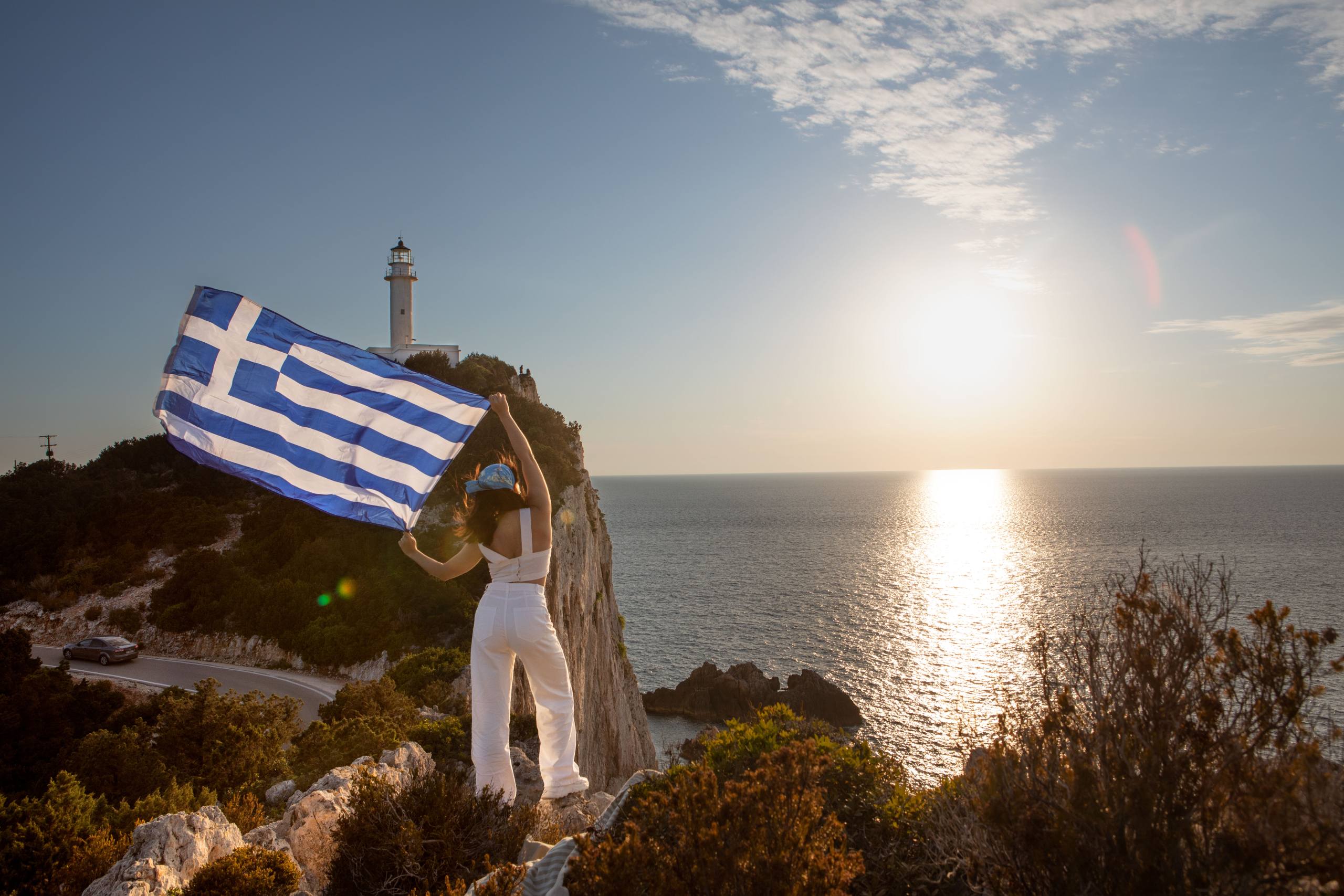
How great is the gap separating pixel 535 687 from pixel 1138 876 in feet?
12.9

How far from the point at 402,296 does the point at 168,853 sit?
164 feet

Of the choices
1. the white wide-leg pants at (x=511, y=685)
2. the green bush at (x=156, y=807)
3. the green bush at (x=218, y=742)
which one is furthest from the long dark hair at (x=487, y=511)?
the green bush at (x=218, y=742)

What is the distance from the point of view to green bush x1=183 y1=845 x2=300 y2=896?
4387 mm

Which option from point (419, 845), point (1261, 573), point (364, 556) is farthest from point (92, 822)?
point (1261, 573)

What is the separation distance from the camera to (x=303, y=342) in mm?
6363

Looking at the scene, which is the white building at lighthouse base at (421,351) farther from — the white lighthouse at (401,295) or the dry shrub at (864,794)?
the dry shrub at (864,794)

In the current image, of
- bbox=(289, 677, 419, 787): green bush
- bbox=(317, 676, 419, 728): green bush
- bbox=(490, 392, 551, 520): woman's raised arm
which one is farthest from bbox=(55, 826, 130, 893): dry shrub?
bbox=(317, 676, 419, 728): green bush

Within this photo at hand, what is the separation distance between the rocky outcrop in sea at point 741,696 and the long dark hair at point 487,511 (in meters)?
36.2

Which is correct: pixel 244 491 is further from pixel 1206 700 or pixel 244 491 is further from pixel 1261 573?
pixel 1261 573

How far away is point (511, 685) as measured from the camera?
561 cm

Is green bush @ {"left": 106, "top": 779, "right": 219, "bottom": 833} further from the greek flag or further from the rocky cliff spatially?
the rocky cliff

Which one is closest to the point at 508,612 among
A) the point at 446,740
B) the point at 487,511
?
the point at 487,511

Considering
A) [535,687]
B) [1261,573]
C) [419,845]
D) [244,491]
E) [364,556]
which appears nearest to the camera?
[419,845]

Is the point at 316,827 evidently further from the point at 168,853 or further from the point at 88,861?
the point at 88,861
